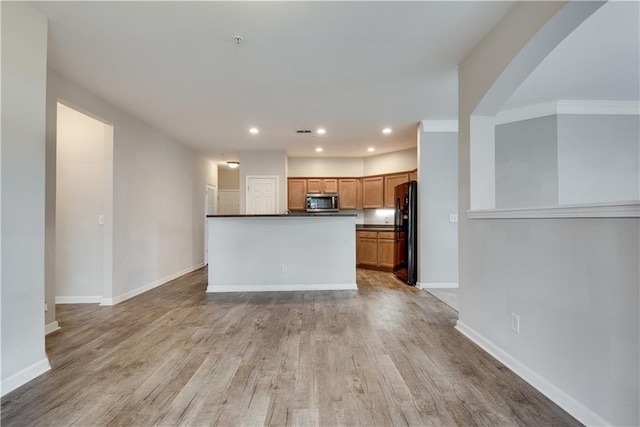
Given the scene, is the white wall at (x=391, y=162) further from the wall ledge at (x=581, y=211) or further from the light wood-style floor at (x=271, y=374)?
the wall ledge at (x=581, y=211)

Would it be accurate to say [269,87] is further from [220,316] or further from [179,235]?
[179,235]

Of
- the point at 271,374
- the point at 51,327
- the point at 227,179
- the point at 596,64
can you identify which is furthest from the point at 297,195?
the point at 596,64

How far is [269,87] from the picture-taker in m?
3.35

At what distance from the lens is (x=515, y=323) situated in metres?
2.09

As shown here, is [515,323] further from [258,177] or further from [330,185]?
[258,177]

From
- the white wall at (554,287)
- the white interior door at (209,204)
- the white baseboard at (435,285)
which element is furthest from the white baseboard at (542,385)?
the white interior door at (209,204)

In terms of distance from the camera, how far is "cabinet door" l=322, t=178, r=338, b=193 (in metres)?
6.98

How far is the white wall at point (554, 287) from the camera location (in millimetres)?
1377

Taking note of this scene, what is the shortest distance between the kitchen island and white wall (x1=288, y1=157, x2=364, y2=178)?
9.24 feet

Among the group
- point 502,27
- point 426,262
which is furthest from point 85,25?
point 426,262

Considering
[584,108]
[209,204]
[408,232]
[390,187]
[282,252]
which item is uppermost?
[584,108]

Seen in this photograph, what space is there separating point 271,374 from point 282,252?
101 inches

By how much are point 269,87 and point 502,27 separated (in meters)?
2.27

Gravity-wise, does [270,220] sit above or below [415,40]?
below
